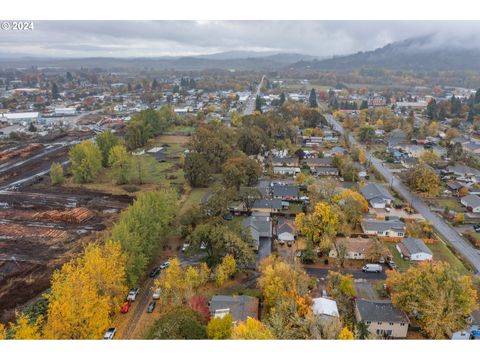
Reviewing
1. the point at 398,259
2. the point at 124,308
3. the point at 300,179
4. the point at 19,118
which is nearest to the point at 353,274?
the point at 398,259

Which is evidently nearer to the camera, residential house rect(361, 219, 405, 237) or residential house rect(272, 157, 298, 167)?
residential house rect(361, 219, 405, 237)

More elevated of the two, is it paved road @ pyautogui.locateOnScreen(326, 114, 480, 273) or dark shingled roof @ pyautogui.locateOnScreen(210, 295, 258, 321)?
paved road @ pyautogui.locateOnScreen(326, 114, 480, 273)

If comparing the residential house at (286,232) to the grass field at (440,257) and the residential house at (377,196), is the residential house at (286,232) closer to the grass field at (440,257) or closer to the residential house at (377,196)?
the grass field at (440,257)

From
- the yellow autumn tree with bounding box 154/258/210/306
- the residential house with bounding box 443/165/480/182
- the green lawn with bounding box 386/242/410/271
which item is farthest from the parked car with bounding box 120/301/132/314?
the residential house with bounding box 443/165/480/182

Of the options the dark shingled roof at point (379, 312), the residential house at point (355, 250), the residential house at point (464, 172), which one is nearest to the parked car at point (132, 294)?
the dark shingled roof at point (379, 312)

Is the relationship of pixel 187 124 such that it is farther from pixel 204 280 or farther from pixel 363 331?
pixel 363 331

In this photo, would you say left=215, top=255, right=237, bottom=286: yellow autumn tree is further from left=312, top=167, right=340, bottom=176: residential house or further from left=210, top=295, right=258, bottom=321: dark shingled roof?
left=312, top=167, right=340, bottom=176: residential house
